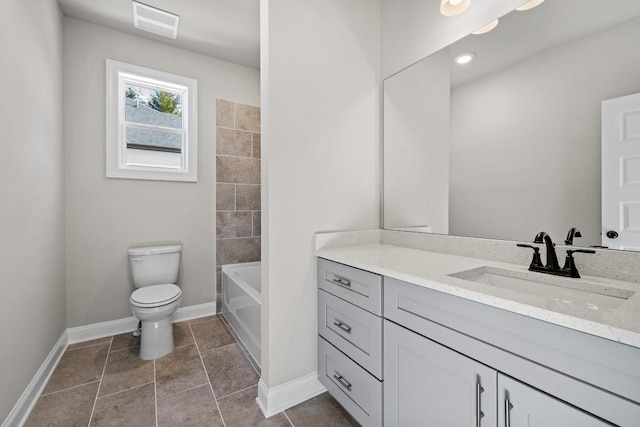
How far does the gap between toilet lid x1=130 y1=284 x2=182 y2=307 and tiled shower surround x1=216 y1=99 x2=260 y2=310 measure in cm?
67

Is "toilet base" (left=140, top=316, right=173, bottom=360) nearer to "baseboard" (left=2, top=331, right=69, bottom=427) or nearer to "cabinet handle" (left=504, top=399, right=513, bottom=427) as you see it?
"baseboard" (left=2, top=331, right=69, bottom=427)

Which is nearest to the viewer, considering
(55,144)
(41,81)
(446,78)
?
(446,78)

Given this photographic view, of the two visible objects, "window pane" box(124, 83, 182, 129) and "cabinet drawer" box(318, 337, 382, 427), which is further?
"window pane" box(124, 83, 182, 129)

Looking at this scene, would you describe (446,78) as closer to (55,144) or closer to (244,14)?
(244,14)

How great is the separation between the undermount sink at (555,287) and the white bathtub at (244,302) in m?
1.40

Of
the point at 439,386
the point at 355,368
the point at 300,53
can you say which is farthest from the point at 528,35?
the point at 355,368

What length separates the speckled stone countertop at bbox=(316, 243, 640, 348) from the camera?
639 millimetres

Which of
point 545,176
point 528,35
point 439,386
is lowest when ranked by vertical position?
point 439,386

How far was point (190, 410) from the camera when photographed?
152cm

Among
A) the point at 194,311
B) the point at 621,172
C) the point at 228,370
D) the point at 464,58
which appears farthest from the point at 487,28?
the point at 194,311

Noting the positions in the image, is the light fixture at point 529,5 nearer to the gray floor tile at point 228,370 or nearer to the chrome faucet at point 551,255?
the chrome faucet at point 551,255

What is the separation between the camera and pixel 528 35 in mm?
1250

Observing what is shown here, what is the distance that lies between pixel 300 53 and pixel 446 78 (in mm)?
869

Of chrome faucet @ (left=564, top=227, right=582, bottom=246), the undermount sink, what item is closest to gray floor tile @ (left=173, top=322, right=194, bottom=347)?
the undermount sink
